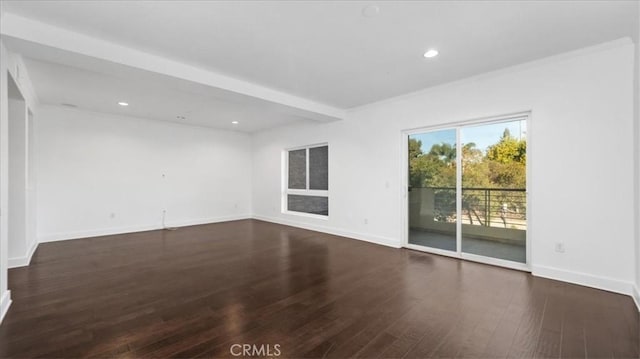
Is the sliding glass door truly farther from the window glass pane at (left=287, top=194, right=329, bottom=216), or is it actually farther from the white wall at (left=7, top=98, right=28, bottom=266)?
the white wall at (left=7, top=98, right=28, bottom=266)

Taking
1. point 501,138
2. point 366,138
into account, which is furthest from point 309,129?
point 501,138

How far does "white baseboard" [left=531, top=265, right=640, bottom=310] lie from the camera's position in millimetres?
2857

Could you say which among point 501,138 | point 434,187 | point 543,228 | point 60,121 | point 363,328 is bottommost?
point 363,328

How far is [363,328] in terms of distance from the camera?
2.25 m

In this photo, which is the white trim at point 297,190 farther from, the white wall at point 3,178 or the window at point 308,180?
the white wall at point 3,178

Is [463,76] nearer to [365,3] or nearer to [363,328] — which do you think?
[365,3]

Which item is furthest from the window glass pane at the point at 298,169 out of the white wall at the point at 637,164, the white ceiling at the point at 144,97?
the white wall at the point at 637,164

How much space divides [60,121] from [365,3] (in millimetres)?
6285

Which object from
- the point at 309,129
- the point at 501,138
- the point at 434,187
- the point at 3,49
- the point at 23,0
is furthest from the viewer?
the point at 309,129

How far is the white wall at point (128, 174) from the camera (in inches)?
211

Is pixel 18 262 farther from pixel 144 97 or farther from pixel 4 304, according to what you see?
pixel 144 97

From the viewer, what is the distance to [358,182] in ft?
18.2

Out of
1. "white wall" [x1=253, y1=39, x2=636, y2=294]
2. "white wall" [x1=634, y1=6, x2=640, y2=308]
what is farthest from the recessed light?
"white wall" [x1=634, y1=6, x2=640, y2=308]

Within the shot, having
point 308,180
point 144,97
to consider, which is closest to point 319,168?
point 308,180
